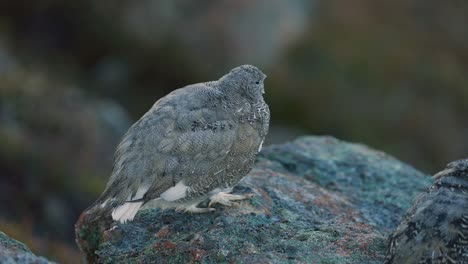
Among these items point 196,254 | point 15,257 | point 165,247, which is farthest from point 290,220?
point 15,257

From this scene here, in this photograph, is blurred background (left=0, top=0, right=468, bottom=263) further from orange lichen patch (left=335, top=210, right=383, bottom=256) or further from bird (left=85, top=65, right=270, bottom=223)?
orange lichen patch (left=335, top=210, right=383, bottom=256)

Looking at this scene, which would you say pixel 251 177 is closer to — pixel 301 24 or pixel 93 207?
pixel 93 207

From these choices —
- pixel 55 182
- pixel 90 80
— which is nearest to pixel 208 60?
pixel 90 80

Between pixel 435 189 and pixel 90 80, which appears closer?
pixel 435 189

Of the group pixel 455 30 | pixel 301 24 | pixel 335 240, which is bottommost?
pixel 335 240

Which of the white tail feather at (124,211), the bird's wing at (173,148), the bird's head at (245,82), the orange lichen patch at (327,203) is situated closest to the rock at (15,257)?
the white tail feather at (124,211)

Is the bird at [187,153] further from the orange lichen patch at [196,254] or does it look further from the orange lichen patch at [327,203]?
A: the orange lichen patch at [327,203]
